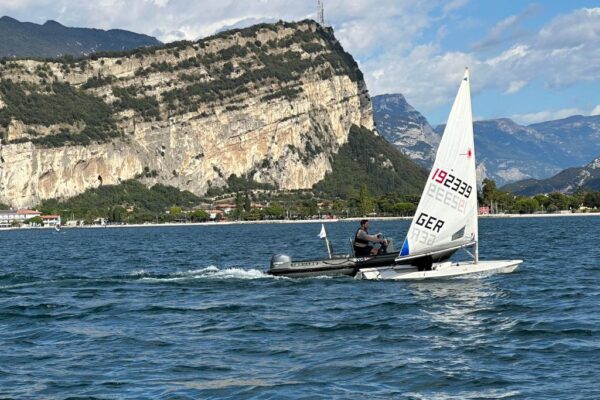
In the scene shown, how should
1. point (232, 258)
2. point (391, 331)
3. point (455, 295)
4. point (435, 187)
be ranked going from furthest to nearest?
1. point (232, 258)
2. point (435, 187)
3. point (455, 295)
4. point (391, 331)

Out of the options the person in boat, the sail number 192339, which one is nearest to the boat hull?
the person in boat

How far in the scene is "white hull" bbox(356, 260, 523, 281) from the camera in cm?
4150

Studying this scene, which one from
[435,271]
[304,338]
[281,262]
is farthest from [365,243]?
[304,338]

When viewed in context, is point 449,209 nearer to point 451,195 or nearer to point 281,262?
point 451,195

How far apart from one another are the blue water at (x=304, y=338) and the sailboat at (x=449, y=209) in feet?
4.76

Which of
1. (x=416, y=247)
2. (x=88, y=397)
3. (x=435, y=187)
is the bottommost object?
(x=88, y=397)

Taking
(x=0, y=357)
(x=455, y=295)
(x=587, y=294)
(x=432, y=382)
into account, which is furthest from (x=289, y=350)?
(x=587, y=294)

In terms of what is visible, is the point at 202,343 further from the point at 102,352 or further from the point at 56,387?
the point at 56,387

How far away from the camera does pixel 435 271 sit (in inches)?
1642

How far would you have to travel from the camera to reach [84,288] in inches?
1711

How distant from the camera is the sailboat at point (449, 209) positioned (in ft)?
132

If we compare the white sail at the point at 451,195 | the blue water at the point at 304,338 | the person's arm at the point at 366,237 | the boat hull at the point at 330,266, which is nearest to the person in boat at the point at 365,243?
the person's arm at the point at 366,237

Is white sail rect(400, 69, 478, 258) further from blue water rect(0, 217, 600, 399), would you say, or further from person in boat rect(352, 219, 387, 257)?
blue water rect(0, 217, 600, 399)

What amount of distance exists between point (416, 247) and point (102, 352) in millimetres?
19251
